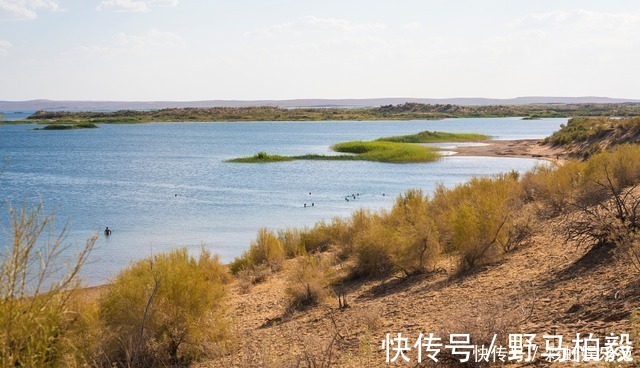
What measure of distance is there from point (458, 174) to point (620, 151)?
22.5 metres

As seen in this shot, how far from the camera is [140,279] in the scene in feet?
34.9

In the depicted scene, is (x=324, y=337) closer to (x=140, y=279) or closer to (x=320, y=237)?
(x=140, y=279)

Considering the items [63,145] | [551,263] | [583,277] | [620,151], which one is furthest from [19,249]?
[63,145]

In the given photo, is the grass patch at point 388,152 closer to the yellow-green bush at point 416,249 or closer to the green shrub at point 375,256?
the green shrub at point 375,256

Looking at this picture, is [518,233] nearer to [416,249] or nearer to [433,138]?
[416,249]

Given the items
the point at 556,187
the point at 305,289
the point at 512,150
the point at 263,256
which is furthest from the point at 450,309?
the point at 512,150

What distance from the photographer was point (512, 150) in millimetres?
56438

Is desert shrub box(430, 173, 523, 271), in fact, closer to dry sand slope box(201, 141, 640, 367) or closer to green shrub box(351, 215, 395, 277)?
dry sand slope box(201, 141, 640, 367)

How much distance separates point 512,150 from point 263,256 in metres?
43.0

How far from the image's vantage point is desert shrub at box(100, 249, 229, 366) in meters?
9.83

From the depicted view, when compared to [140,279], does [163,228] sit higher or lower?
lower

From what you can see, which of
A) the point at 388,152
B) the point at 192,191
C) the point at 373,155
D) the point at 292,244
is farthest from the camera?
the point at 388,152

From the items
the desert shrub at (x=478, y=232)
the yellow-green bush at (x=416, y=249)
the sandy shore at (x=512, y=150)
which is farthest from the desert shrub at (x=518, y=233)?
the sandy shore at (x=512, y=150)

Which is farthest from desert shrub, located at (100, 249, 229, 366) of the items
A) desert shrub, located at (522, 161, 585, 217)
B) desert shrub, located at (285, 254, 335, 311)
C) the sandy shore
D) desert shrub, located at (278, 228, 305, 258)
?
the sandy shore
